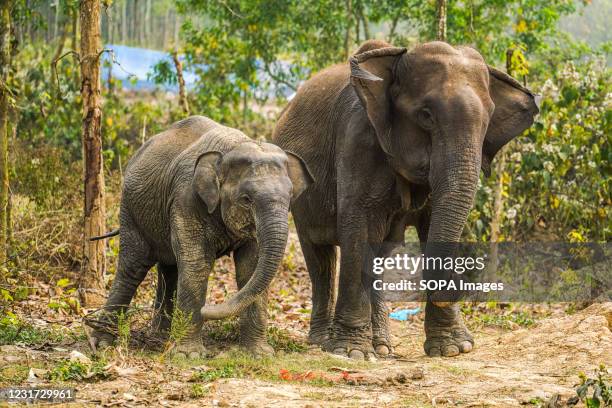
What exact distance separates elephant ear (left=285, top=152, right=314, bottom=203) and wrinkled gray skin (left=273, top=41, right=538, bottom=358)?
585 mm

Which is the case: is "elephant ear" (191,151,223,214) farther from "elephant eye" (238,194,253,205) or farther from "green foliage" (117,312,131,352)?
"green foliage" (117,312,131,352)

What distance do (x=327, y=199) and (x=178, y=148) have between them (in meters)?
1.60

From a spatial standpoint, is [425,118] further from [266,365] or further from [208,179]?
[266,365]

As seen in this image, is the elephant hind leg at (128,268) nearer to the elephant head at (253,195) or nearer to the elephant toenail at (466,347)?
the elephant head at (253,195)

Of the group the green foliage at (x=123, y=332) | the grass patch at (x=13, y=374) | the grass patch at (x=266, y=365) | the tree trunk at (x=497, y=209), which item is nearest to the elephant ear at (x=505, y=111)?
the grass patch at (x=266, y=365)

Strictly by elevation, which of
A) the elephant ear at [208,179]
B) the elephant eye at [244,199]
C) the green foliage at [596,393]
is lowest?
the green foliage at [596,393]

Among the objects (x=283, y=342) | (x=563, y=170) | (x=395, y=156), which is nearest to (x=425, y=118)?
(x=395, y=156)

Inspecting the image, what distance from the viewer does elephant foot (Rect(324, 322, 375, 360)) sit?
30.5ft

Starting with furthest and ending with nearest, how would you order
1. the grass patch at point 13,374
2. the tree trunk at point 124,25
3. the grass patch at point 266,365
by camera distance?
the tree trunk at point 124,25, the grass patch at point 266,365, the grass patch at point 13,374

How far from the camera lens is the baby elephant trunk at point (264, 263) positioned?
7.89 meters

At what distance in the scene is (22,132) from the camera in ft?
59.3

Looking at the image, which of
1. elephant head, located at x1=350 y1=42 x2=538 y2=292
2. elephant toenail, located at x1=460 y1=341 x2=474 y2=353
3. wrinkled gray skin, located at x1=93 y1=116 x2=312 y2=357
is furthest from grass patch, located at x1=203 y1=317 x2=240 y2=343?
elephant head, located at x1=350 y1=42 x2=538 y2=292

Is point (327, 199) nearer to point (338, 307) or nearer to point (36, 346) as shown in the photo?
point (338, 307)

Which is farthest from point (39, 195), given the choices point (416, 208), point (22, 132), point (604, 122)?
point (604, 122)
